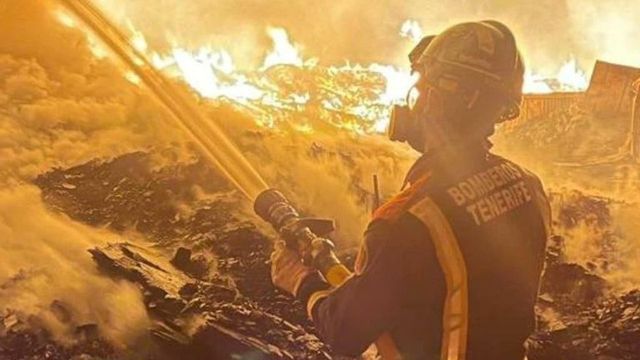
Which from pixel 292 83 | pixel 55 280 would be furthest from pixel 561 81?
pixel 55 280

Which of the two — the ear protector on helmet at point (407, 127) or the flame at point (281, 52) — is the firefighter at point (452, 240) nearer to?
the ear protector on helmet at point (407, 127)

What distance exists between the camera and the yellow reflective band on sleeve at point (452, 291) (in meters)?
2.95

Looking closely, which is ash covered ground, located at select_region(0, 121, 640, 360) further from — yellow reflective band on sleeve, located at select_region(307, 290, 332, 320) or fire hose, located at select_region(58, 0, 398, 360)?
yellow reflective band on sleeve, located at select_region(307, 290, 332, 320)

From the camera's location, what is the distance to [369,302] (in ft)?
9.89

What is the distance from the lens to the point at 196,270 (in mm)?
3916

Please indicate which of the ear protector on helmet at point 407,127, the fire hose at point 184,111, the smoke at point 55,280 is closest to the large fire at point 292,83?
the fire hose at point 184,111

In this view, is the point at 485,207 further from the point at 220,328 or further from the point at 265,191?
the point at 220,328

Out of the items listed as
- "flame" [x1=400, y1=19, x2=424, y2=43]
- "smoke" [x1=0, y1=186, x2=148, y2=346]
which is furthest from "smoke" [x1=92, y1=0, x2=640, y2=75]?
"smoke" [x1=0, y1=186, x2=148, y2=346]

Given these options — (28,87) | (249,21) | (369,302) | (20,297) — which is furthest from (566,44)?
(20,297)

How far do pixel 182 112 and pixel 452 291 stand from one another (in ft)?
5.78

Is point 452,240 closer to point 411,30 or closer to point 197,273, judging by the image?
point 197,273

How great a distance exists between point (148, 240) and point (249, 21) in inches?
54.1

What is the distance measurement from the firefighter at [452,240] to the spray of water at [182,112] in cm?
75

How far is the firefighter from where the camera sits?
2975 mm
